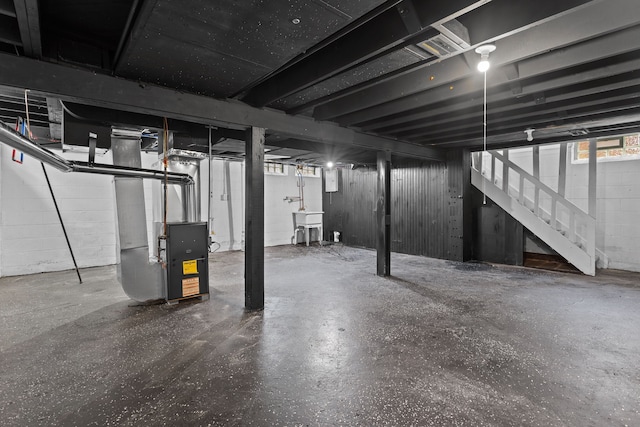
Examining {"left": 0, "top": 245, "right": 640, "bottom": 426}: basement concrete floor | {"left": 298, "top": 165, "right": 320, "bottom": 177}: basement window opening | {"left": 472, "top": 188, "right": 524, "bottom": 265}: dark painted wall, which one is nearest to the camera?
{"left": 0, "top": 245, "right": 640, "bottom": 426}: basement concrete floor

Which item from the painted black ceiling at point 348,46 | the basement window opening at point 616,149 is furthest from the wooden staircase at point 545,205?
the painted black ceiling at point 348,46

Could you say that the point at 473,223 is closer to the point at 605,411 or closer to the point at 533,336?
the point at 533,336

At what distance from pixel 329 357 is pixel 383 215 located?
9.58ft

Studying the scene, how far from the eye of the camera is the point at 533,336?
2615mm

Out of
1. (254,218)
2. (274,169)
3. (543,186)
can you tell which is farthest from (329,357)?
(274,169)

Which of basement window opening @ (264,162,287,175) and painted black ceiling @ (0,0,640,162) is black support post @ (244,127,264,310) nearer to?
painted black ceiling @ (0,0,640,162)

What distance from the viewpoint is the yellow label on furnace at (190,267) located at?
3557 millimetres

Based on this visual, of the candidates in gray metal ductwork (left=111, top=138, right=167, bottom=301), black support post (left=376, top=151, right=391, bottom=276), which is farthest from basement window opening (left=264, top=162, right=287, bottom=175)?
gray metal ductwork (left=111, top=138, right=167, bottom=301)

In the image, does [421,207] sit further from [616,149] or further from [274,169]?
[274,169]

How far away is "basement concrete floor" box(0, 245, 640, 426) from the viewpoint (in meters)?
1.68

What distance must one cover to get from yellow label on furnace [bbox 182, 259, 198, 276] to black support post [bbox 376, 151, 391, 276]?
2.66 metres

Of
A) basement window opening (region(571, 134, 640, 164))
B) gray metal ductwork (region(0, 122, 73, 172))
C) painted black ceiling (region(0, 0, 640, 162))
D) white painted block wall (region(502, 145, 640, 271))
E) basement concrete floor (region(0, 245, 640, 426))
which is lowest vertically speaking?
basement concrete floor (region(0, 245, 640, 426))

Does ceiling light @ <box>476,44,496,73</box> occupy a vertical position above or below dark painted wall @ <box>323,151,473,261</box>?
above

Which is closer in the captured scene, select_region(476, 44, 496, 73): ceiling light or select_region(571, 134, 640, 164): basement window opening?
select_region(476, 44, 496, 73): ceiling light
